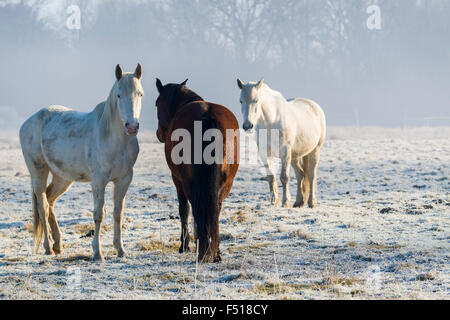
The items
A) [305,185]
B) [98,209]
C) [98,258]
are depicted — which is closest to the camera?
[98,258]

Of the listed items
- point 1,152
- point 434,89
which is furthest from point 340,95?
point 1,152

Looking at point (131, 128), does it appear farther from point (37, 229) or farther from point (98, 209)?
point (37, 229)

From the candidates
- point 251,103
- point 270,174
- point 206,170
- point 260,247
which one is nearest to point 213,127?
point 206,170

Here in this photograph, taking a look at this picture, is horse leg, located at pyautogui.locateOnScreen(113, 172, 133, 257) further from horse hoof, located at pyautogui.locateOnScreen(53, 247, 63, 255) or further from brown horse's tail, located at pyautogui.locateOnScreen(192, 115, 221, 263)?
brown horse's tail, located at pyautogui.locateOnScreen(192, 115, 221, 263)

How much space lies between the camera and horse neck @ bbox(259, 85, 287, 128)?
9.28 metres

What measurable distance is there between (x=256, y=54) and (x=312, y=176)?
137 ft

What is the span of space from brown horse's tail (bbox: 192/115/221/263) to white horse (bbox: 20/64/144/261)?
779 millimetres

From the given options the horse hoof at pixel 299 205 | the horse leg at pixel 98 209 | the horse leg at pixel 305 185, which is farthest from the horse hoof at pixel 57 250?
the horse leg at pixel 305 185

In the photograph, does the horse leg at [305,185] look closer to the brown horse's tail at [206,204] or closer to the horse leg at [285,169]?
the horse leg at [285,169]

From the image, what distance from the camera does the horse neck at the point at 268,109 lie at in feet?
30.5

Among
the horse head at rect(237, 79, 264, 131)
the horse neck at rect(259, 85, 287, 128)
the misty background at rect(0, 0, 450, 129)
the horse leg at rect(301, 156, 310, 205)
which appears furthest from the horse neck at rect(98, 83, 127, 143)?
the misty background at rect(0, 0, 450, 129)

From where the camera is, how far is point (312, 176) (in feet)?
32.1
